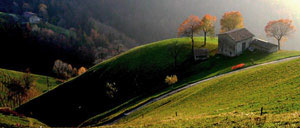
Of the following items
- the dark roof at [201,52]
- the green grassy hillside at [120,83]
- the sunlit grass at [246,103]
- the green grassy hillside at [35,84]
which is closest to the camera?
the sunlit grass at [246,103]

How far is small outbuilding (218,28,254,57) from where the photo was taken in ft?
247

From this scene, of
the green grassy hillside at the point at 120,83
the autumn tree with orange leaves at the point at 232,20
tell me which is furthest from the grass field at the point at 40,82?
the autumn tree with orange leaves at the point at 232,20

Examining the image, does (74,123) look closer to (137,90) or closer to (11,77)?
(137,90)

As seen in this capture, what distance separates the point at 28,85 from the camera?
117562 millimetres

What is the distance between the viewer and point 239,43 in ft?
249

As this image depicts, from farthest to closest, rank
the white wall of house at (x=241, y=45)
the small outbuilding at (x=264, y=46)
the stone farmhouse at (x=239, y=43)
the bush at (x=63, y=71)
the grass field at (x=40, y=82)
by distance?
the bush at (x=63, y=71) → the grass field at (x=40, y=82) → the white wall of house at (x=241, y=45) → the stone farmhouse at (x=239, y=43) → the small outbuilding at (x=264, y=46)

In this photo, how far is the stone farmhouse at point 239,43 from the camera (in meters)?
74.5

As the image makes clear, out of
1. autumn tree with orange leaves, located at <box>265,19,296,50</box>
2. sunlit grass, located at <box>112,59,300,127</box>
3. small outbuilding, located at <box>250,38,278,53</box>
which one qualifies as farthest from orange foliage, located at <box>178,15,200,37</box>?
sunlit grass, located at <box>112,59,300,127</box>

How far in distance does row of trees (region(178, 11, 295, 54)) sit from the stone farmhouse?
40.2ft

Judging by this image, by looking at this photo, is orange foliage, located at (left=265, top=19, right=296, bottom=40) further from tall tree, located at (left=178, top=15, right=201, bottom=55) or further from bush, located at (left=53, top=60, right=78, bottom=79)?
bush, located at (left=53, top=60, right=78, bottom=79)

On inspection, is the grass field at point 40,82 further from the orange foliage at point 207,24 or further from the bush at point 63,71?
the orange foliage at point 207,24

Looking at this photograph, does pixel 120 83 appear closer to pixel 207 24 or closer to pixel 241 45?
pixel 207 24

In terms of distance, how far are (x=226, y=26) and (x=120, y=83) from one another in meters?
59.9

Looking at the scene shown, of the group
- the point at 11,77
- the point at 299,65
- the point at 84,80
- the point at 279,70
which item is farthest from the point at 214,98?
the point at 11,77
